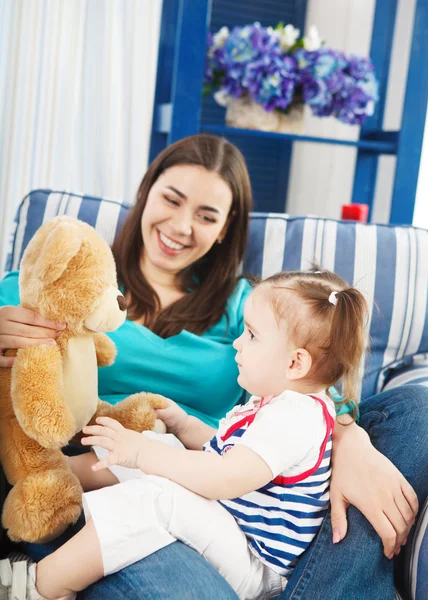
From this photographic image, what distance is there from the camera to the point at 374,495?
1121mm

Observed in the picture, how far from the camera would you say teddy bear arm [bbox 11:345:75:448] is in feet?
3.47

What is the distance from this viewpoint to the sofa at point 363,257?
1.67m

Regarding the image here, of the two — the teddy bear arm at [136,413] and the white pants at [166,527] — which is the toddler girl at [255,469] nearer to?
the white pants at [166,527]

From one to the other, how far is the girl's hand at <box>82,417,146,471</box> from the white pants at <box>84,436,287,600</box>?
0.15 feet

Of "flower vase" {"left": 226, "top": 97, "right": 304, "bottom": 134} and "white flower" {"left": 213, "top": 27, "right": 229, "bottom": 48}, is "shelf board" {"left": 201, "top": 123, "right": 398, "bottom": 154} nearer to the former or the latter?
"flower vase" {"left": 226, "top": 97, "right": 304, "bottom": 134}

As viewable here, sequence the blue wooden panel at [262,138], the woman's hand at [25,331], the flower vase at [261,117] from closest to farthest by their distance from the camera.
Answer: the woman's hand at [25,331], the flower vase at [261,117], the blue wooden panel at [262,138]

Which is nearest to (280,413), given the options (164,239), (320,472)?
(320,472)

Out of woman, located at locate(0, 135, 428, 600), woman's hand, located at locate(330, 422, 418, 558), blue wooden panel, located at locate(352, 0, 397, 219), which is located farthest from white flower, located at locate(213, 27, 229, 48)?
woman's hand, located at locate(330, 422, 418, 558)

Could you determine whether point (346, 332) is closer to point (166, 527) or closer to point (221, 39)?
point (166, 527)

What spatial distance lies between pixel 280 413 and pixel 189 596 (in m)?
0.29

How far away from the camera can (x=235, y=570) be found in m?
1.10

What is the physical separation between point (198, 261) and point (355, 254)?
1.24 feet

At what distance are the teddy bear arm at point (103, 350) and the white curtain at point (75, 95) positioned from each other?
112 centimetres

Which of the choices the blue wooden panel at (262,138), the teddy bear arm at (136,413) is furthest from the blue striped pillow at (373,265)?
the blue wooden panel at (262,138)
